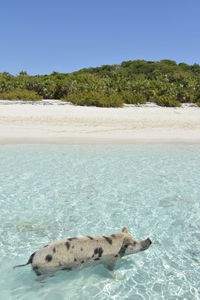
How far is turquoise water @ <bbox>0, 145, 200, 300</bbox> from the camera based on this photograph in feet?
15.0

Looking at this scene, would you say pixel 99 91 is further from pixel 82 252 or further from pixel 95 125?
pixel 82 252

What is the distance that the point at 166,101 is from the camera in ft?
94.1

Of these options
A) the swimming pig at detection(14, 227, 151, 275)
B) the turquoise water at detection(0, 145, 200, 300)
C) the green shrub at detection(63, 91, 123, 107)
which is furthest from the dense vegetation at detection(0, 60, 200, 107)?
the swimming pig at detection(14, 227, 151, 275)

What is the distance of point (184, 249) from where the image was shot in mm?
5668

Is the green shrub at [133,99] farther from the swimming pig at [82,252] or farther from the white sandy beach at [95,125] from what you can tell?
the swimming pig at [82,252]

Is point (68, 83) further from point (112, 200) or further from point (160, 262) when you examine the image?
point (160, 262)

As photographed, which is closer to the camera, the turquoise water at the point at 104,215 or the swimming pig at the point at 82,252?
the swimming pig at the point at 82,252

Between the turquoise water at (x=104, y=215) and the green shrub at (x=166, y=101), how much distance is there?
15240 millimetres

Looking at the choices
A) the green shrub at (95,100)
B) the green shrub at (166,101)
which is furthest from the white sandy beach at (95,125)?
the green shrub at (166,101)

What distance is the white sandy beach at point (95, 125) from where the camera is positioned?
56.1 feet

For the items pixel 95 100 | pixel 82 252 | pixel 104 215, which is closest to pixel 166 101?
pixel 95 100

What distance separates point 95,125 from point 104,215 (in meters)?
13.2

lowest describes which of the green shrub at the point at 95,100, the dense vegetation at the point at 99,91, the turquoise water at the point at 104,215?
the turquoise water at the point at 104,215

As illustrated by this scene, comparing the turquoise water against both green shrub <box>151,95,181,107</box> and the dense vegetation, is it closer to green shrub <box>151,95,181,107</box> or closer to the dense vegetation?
green shrub <box>151,95,181,107</box>
